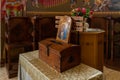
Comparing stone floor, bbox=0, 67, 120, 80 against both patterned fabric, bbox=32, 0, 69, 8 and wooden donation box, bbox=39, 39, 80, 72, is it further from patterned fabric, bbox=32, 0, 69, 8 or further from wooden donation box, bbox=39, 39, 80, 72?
patterned fabric, bbox=32, 0, 69, 8

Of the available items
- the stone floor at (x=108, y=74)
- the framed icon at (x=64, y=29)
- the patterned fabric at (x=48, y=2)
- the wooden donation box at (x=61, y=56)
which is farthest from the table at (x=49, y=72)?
the patterned fabric at (x=48, y=2)

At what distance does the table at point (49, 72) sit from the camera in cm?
136

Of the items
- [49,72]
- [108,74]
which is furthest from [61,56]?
[108,74]

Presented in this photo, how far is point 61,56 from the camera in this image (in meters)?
1.40

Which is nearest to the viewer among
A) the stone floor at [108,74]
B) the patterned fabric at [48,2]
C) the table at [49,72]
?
the table at [49,72]

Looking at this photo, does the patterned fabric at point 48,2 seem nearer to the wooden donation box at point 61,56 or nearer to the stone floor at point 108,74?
the stone floor at point 108,74

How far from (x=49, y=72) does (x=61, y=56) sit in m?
0.19

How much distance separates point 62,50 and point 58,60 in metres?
0.10

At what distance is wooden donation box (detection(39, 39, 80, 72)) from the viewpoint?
4.66 ft

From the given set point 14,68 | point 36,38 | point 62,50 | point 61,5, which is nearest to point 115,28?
point 61,5

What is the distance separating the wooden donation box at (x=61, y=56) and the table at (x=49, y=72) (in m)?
→ 0.05

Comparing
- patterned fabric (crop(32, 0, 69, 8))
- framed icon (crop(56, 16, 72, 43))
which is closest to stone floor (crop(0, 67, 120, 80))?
framed icon (crop(56, 16, 72, 43))

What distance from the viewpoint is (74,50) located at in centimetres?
153

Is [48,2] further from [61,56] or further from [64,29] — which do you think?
[61,56]
